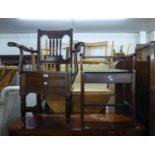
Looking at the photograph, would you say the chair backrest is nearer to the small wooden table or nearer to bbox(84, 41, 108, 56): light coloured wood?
the small wooden table

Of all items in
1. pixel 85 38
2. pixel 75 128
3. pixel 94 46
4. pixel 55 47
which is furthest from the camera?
pixel 85 38

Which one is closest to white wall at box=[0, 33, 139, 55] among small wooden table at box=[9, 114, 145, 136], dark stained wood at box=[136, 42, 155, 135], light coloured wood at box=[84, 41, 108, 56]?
light coloured wood at box=[84, 41, 108, 56]

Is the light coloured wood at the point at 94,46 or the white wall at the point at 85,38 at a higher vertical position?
the white wall at the point at 85,38

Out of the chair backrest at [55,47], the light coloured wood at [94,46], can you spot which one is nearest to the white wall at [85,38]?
the light coloured wood at [94,46]

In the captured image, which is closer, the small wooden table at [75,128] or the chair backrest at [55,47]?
the small wooden table at [75,128]

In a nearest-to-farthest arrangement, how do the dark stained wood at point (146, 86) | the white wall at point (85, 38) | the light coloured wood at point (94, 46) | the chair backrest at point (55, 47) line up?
1. the dark stained wood at point (146, 86)
2. the chair backrest at point (55, 47)
3. the light coloured wood at point (94, 46)
4. the white wall at point (85, 38)

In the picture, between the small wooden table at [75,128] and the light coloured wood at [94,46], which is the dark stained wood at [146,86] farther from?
the light coloured wood at [94,46]

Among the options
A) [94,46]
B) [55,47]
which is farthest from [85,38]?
[55,47]

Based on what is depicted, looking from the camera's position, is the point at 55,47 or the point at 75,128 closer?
the point at 75,128

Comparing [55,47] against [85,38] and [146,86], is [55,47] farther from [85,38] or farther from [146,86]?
[85,38]

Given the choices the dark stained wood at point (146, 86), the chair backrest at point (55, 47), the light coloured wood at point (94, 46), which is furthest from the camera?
the light coloured wood at point (94, 46)

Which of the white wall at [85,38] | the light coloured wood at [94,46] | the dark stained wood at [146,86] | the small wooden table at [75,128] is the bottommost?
the small wooden table at [75,128]

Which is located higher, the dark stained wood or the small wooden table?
the dark stained wood
